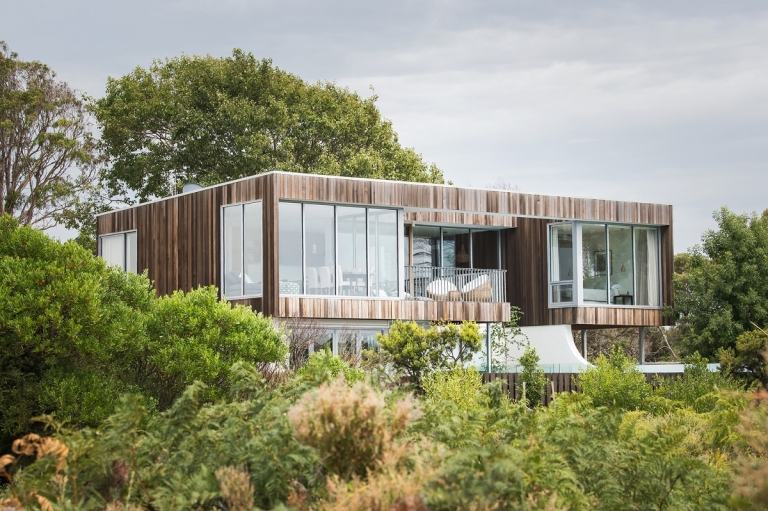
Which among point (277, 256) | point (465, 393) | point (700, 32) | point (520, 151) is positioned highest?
point (700, 32)

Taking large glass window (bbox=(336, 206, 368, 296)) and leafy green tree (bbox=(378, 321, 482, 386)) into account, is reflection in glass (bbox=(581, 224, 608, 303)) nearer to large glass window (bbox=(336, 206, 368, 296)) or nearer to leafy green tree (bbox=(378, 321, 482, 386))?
large glass window (bbox=(336, 206, 368, 296))

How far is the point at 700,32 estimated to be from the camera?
29.5 metres

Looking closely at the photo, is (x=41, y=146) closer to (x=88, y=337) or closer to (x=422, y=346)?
(x=422, y=346)

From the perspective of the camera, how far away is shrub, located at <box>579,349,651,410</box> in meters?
16.9

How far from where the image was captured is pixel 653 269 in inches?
1150

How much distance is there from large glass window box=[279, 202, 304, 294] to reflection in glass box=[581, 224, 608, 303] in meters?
8.05

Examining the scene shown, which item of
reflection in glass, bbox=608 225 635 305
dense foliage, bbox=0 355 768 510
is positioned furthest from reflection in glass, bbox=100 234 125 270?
dense foliage, bbox=0 355 768 510

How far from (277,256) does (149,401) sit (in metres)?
10.5

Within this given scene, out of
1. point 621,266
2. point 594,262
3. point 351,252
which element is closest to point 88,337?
point 351,252

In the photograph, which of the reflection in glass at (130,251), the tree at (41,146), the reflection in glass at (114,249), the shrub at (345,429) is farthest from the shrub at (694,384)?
the tree at (41,146)

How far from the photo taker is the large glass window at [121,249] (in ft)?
92.4

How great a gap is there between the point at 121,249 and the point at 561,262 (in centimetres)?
1046

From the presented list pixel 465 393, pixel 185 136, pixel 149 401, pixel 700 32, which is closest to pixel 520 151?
pixel 700 32

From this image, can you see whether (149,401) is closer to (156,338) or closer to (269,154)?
(156,338)
